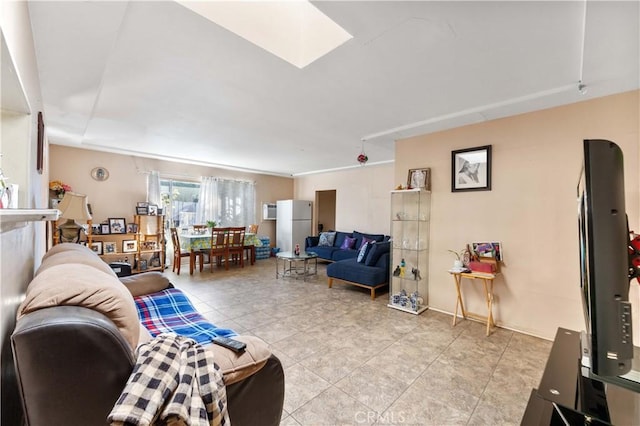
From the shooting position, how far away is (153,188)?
5539mm

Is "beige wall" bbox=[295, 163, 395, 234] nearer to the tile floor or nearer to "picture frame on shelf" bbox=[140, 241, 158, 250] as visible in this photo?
the tile floor

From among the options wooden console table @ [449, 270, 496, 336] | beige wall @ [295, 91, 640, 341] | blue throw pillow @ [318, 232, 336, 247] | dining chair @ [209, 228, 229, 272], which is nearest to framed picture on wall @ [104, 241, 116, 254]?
dining chair @ [209, 228, 229, 272]

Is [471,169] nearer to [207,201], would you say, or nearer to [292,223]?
[292,223]

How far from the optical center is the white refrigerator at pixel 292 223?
280 inches

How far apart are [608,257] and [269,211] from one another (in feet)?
23.9

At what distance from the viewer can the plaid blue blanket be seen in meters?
1.72

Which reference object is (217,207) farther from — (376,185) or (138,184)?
(376,185)

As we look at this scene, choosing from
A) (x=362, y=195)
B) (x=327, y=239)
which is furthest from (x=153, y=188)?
(x=362, y=195)

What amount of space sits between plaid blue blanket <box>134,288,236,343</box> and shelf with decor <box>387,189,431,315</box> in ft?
8.15

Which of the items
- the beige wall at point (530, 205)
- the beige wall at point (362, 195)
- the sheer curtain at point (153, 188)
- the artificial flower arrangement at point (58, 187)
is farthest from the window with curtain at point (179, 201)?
the beige wall at point (530, 205)

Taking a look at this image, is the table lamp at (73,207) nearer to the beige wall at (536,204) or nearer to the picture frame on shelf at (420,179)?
the picture frame on shelf at (420,179)

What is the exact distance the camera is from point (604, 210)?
747mm

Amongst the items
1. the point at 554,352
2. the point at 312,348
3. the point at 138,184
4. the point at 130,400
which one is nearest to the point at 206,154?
the point at 138,184

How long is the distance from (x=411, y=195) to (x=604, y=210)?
2.91 m
